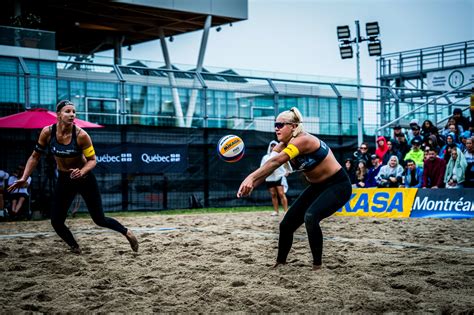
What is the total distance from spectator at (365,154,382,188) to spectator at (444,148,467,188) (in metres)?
2.14

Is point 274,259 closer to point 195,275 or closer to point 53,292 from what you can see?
point 195,275

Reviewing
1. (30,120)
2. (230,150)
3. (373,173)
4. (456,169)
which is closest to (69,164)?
(230,150)

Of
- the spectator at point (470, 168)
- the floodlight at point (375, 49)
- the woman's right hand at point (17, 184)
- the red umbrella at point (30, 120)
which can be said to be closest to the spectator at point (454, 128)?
the spectator at point (470, 168)

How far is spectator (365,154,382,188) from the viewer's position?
53.2 feet

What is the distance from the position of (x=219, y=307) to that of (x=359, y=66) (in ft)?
53.0

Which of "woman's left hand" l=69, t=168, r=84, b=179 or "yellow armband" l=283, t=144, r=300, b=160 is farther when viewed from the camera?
"woman's left hand" l=69, t=168, r=84, b=179

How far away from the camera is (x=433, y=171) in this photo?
48.8ft

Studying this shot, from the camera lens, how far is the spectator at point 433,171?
48.2 ft

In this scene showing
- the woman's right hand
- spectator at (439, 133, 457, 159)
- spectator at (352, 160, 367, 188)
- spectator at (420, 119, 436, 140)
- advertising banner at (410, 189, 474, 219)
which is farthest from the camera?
spectator at (420, 119, 436, 140)

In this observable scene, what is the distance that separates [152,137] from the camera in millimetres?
16625

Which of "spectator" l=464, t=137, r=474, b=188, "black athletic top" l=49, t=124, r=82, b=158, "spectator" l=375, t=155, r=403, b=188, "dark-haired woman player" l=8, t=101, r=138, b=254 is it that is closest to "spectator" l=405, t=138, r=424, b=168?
"spectator" l=375, t=155, r=403, b=188

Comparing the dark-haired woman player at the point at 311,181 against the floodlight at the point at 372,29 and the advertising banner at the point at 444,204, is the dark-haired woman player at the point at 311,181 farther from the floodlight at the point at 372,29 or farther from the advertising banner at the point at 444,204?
the floodlight at the point at 372,29

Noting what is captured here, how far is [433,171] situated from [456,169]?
0.82m

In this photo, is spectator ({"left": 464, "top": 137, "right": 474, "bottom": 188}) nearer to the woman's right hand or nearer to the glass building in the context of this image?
the glass building
